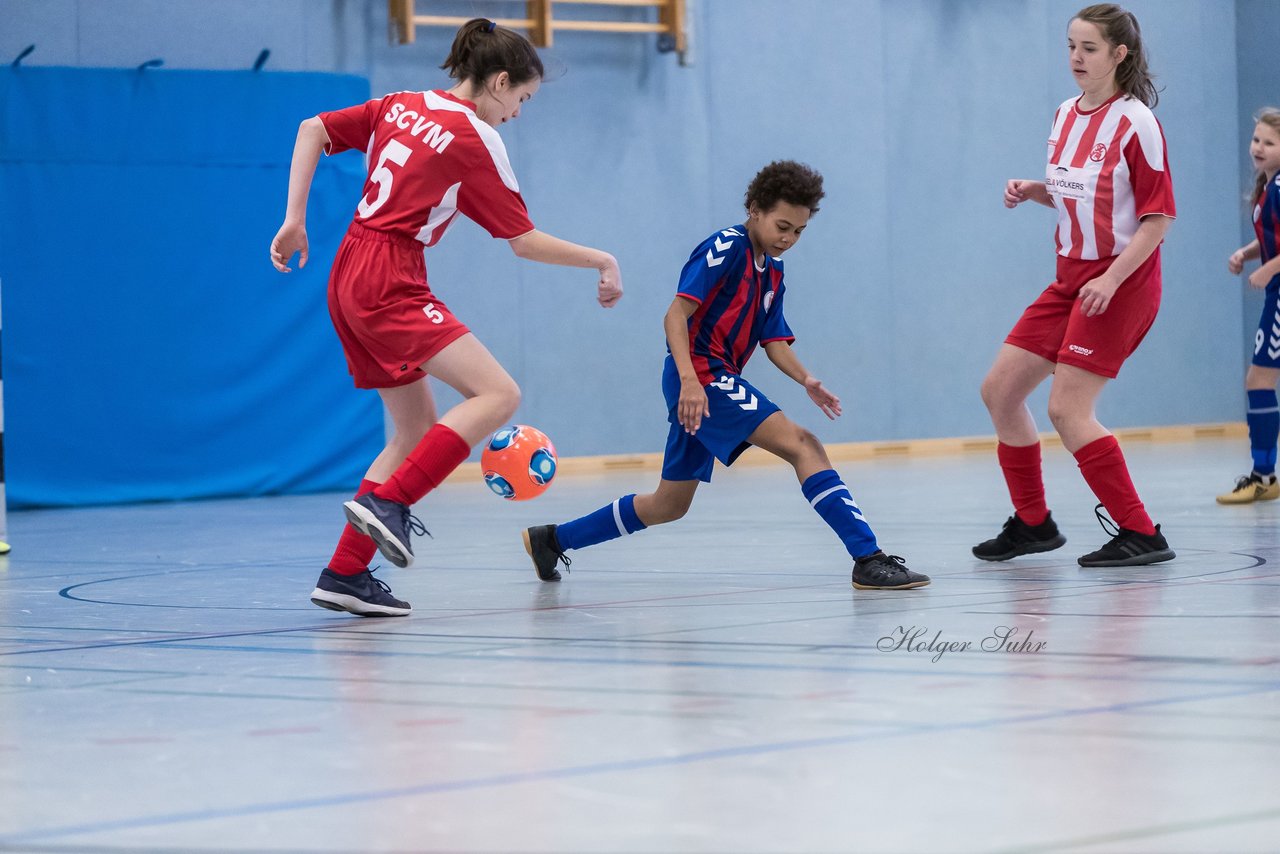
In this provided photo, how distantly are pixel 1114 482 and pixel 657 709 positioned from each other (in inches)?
103

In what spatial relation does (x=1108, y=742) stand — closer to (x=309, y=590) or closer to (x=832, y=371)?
(x=309, y=590)

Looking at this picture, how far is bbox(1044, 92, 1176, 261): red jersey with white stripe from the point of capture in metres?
4.95

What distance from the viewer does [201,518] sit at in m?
8.88

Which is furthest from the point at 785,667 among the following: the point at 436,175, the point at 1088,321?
the point at 1088,321

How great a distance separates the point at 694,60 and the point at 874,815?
1109 cm

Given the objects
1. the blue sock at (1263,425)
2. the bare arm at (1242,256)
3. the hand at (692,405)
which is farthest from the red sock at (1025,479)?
the bare arm at (1242,256)

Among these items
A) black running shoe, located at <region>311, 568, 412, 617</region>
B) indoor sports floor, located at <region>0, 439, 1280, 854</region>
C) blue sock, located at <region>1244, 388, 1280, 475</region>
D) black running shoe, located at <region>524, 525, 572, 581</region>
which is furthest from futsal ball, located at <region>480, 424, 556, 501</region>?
blue sock, located at <region>1244, 388, 1280, 475</region>

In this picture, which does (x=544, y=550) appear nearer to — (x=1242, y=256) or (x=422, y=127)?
(x=422, y=127)

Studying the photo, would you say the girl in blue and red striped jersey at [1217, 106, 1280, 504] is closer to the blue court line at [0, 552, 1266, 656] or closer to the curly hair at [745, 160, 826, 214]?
the blue court line at [0, 552, 1266, 656]

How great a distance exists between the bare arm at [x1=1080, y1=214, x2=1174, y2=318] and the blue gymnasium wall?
6.99 meters

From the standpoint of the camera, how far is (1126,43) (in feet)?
16.6

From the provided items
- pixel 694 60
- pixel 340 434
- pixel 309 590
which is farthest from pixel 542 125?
pixel 309 590

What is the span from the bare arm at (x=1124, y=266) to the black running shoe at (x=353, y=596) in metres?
2.02

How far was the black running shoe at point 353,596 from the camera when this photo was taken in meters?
4.19
